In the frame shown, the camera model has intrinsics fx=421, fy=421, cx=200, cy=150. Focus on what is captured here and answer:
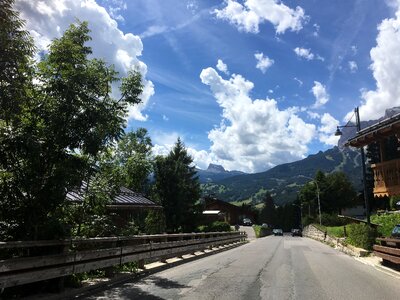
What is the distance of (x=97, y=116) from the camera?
10.1 m

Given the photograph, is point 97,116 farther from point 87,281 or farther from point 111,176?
point 87,281

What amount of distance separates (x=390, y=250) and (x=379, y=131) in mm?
5886

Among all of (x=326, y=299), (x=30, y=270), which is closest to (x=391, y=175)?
(x=326, y=299)

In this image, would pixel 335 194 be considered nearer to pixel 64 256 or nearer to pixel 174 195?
pixel 174 195

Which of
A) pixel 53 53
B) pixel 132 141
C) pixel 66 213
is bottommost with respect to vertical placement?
pixel 66 213

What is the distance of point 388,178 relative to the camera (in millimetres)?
20219

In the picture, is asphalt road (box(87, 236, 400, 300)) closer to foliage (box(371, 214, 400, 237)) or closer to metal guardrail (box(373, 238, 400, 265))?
metal guardrail (box(373, 238, 400, 265))

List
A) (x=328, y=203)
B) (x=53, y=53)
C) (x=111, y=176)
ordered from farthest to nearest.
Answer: (x=328, y=203)
(x=111, y=176)
(x=53, y=53)

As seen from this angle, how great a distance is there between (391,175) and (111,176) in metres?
14.0

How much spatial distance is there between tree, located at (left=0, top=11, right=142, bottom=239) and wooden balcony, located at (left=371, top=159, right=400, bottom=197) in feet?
45.9

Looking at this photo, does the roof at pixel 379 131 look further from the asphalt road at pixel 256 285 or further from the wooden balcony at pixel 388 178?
the asphalt road at pixel 256 285

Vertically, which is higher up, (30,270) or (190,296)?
(30,270)

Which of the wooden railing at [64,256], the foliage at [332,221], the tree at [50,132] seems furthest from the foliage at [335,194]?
the tree at [50,132]

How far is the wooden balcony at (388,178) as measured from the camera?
19359mm
